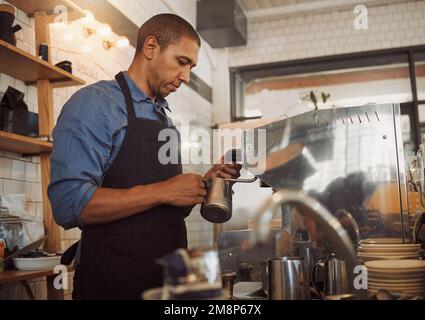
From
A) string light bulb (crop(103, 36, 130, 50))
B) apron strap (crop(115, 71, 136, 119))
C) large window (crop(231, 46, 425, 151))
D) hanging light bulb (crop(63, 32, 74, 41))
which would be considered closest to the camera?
apron strap (crop(115, 71, 136, 119))

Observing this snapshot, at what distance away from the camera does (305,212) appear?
0.84 metres

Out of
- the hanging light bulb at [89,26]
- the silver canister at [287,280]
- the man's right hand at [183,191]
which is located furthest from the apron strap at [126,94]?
the hanging light bulb at [89,26]

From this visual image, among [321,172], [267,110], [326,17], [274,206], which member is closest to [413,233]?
[321,172]

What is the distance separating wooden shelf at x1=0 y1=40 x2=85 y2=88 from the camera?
2.08 meters

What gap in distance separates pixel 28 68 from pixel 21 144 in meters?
0.41

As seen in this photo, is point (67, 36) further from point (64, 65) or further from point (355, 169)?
point (355, 169)

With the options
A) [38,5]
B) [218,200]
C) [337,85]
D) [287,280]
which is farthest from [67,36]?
[337,85]

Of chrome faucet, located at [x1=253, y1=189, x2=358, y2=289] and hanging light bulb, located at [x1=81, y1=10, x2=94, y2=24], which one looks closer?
chrome faucet, located at [x1=253, y1=189, x2=358, y2=289]

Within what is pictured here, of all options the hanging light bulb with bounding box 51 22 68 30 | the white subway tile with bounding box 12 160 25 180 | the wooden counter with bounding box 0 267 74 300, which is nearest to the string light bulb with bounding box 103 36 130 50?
the hanging light bulb with bounding box 51 22 68 30

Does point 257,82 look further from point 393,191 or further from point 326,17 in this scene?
point 393,191

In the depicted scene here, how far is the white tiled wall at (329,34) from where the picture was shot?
16.3 feet

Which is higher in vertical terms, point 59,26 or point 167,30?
point 59,26

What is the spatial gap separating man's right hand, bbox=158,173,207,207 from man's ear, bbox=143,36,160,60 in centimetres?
48

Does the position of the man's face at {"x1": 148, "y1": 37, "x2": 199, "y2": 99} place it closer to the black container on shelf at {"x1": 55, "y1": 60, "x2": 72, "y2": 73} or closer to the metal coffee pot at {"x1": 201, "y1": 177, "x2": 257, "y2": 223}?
the metal coffee pot at {"x1": 201, "y1": 177, "x2": 257, "y2": 223}
